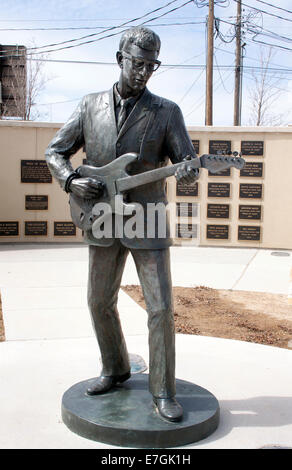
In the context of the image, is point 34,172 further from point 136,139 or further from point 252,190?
point 136,139

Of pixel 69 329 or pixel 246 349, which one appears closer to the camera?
pixel 246 349

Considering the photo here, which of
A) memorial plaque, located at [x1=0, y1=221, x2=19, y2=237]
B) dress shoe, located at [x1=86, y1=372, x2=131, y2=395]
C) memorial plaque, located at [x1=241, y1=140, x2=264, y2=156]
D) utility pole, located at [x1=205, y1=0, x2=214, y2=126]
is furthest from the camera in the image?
utility pole, located at [x1=205, y1=0, x2=214, y2=126]

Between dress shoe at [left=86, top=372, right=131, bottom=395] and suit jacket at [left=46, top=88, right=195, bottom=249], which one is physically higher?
suit jacket at [left=46, top=88, right=195, bottom=249]

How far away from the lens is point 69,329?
5.21 metres

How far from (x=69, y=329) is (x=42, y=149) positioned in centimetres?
657

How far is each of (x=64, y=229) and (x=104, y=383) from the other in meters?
8.02

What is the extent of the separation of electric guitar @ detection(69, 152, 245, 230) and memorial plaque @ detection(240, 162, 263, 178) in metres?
8.23

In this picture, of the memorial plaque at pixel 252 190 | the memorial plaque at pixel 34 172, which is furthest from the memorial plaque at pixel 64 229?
the memorial plaque at pixel 252 190

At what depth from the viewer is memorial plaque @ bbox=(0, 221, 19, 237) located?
36.1ft

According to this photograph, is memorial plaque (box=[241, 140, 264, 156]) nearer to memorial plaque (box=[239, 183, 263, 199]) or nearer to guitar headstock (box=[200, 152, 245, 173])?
memorial plaque (box=[239, 183, 263, 199])

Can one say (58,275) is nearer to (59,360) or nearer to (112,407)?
(59,360)

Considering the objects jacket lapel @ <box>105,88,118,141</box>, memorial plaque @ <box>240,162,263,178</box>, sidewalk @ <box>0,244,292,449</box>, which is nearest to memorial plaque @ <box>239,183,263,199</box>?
memorial plaque @ <box>240,162,263,178</box>
